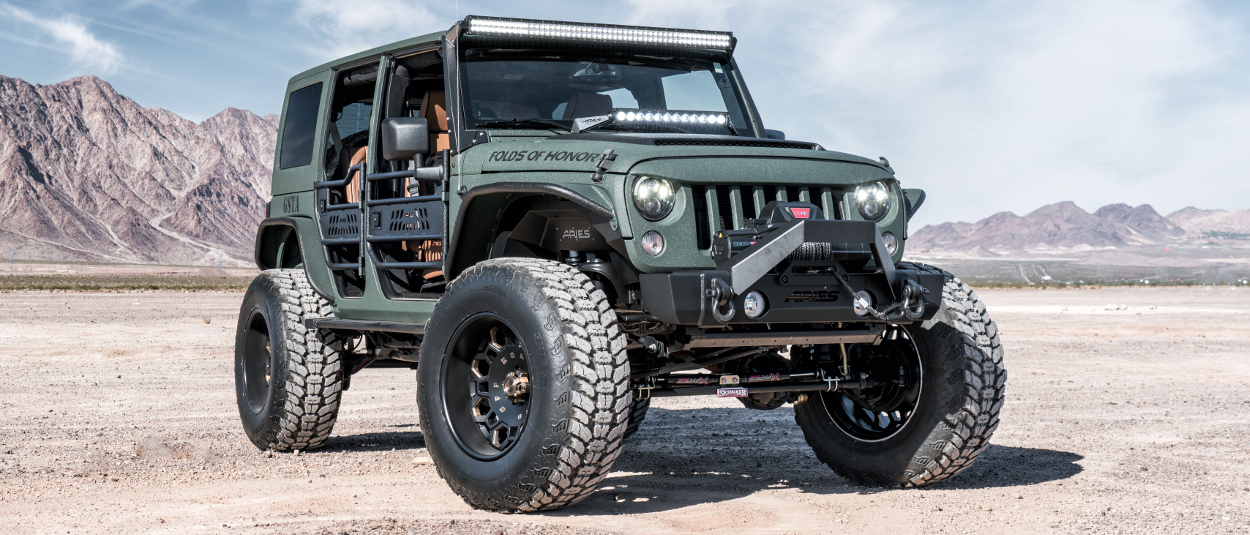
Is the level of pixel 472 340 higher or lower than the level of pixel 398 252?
lower

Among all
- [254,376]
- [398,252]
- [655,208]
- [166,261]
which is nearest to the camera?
[655,208]

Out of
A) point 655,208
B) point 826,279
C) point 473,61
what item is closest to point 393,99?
point 473,61

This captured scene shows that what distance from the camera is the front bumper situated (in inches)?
205

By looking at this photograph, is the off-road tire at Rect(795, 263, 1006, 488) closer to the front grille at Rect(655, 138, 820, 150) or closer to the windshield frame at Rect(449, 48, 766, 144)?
the front grille at Rect(655, 138, 820, 150)

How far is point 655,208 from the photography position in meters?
5.44

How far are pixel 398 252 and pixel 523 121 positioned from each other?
1.40 metres

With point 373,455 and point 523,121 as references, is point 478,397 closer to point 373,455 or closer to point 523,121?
point 523,121

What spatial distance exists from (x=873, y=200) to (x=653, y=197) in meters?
1.34

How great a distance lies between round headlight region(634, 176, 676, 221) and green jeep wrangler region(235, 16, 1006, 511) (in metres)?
0.01

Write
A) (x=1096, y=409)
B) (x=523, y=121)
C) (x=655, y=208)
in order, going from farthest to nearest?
(x=1096, y=409) < (x=523, y=121) < (x=655, y=208)

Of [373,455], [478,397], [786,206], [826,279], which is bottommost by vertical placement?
[373,455]

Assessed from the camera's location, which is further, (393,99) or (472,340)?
(393,99)

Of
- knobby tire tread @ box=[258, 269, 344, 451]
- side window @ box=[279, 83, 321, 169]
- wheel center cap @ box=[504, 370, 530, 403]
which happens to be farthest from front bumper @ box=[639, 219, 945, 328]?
side window @ box=[279, 83, 321, 169]

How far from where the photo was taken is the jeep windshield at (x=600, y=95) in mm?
6664
